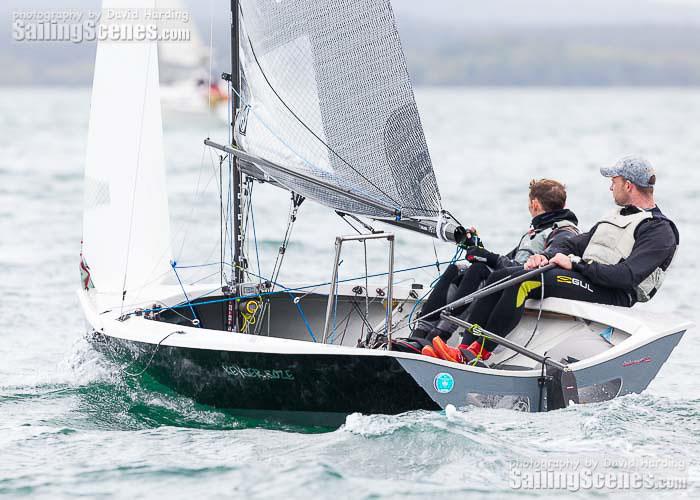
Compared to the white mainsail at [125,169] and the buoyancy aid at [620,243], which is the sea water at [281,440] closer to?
the white mainsail at [125,169]

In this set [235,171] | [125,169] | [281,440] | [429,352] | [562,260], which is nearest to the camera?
[281,440]

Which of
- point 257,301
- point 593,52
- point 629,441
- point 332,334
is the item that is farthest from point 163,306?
point 593,52

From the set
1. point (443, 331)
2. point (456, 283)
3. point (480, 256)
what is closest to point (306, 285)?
point (456, 283)

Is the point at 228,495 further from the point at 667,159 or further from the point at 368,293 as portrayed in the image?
the point at 667,159

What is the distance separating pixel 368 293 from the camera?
25.7ft

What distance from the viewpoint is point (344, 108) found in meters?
6.93

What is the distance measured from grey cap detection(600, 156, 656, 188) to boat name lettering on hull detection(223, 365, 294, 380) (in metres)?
2.21

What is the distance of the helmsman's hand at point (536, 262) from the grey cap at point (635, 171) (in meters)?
0.61

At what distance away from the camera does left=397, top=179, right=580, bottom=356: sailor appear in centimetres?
662

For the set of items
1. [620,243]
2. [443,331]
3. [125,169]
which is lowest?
[443,331]

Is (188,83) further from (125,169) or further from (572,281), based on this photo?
(572,281)

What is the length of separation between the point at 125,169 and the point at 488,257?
248 cm

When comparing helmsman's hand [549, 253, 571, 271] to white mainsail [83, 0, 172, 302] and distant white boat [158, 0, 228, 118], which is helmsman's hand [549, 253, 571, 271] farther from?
distant white boat [158, 0, 228, 118]

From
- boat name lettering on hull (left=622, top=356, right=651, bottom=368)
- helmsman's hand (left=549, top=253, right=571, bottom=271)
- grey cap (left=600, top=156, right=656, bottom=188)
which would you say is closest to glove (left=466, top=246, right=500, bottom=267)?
helmsman's hand (left=549, top=253, right=571, bottom=271)
